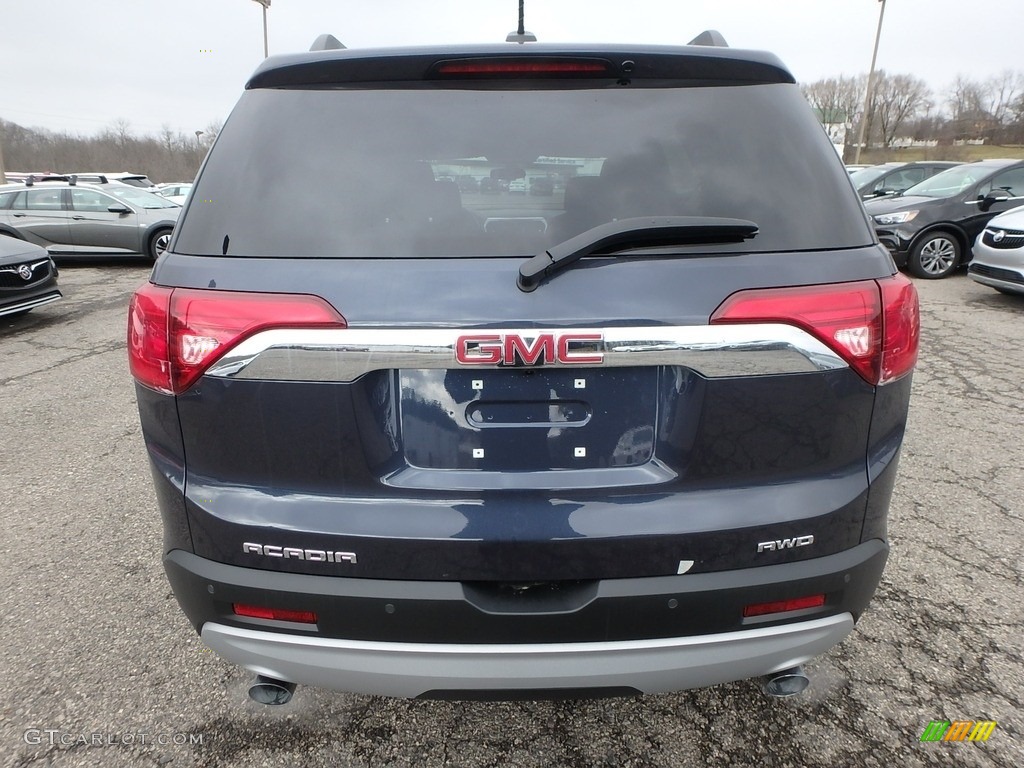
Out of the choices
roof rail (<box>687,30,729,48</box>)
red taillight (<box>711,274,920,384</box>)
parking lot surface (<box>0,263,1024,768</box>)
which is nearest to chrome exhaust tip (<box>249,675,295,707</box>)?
parking lot surface (<box>0,263,1024,768</box>)

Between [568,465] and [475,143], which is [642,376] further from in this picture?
[475,143]

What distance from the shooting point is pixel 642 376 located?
4.74ft

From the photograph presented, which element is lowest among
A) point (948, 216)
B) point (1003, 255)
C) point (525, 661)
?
point (525, 661)

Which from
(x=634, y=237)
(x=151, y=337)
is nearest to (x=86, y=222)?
(x=151, y=337)

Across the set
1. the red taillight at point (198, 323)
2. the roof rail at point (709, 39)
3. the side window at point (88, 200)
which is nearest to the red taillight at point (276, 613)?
the red taillight at point (198, 323)

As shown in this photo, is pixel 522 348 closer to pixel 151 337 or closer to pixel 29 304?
pixel 151 337

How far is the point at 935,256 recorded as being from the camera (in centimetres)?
1014

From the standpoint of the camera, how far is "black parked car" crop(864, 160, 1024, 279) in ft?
32.5

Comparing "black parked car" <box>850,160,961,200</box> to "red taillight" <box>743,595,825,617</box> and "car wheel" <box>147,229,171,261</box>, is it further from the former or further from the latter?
"red taillight" <box>743,595,825,617</box>

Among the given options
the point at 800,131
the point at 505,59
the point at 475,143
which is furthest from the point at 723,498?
the point at 505,59

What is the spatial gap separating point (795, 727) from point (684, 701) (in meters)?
0.34

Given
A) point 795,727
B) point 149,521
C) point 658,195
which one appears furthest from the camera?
point 149,521

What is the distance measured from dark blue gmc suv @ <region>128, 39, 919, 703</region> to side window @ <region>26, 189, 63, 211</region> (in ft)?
46.2

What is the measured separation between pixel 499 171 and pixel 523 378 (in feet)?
1.92
